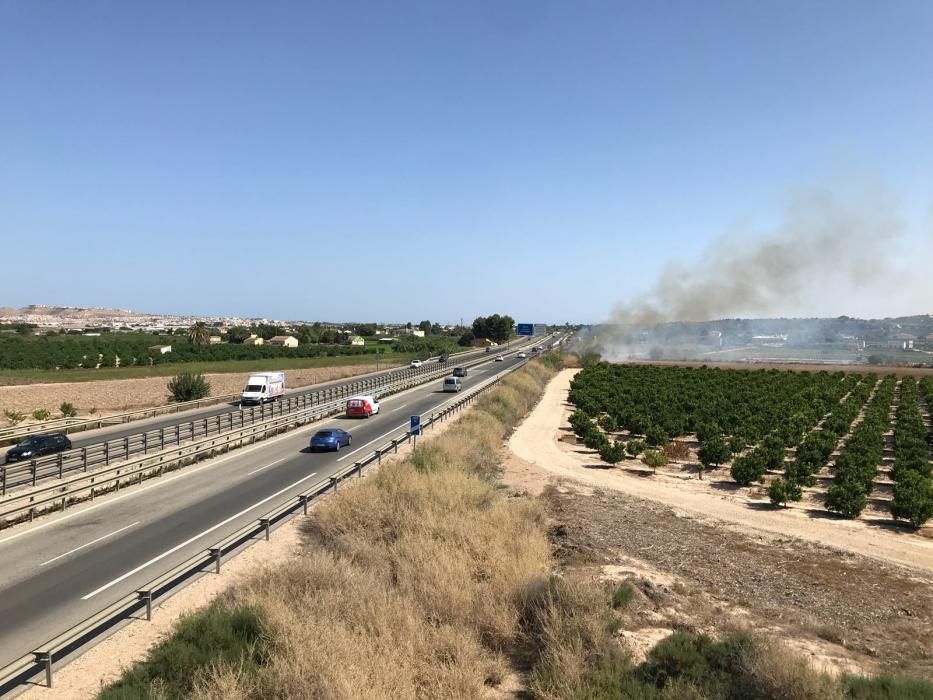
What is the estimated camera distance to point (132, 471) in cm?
2152

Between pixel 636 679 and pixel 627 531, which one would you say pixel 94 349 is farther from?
pixel 636 679

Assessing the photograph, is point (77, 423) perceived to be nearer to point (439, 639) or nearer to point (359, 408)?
point (359, 408)

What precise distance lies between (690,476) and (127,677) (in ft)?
98.3

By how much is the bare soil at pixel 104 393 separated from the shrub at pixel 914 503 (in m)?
47.8

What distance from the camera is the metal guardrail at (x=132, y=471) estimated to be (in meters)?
17.3

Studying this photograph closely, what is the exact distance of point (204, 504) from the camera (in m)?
19.2

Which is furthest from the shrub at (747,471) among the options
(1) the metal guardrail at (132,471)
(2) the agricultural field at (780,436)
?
(1) the metal guardrail at (132,471)

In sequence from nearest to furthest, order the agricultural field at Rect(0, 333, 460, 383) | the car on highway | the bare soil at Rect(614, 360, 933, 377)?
the car on highway
the agricultural field at Rect(0, 333, 460, 383)
the bare soil at Rect(614, 360, 933, 377)

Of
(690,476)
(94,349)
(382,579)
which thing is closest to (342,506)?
(382,579)

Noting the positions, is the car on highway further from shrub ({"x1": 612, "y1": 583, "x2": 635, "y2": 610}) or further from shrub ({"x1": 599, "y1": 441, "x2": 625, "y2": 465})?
shrub ({"x1": 612, "y1": 583, "x2": 635, "y2": 610})

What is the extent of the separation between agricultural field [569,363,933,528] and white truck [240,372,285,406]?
24.2 meters

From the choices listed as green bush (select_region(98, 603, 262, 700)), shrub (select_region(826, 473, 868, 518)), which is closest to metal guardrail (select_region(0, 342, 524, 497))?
green bush (select_region(98, 603, 262, 700))

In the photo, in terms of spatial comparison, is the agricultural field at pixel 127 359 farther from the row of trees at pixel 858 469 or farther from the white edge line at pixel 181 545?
the row of trees at pixel 858 469

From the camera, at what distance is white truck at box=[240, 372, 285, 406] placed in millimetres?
47625
